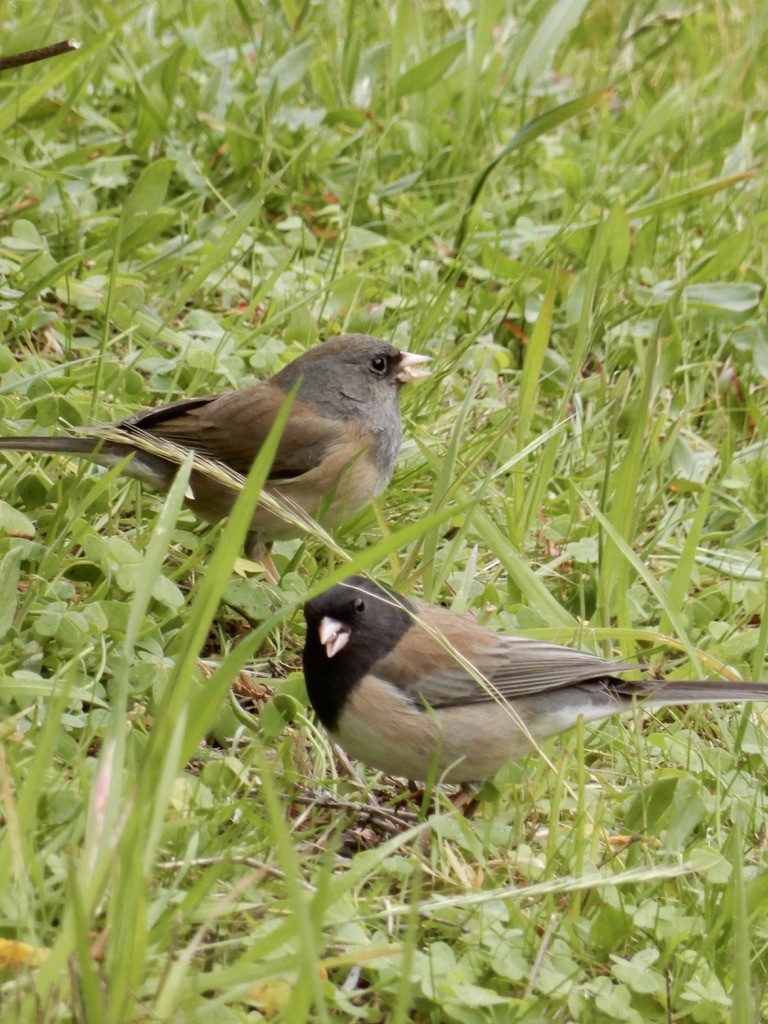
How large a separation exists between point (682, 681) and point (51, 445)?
1480 mm

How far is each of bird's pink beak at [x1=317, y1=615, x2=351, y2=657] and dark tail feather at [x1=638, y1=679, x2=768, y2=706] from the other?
65 centimetres

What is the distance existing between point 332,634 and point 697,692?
75cm

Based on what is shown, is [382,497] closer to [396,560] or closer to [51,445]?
[396,560]

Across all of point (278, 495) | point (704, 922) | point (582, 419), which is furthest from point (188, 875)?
point (582, 419)

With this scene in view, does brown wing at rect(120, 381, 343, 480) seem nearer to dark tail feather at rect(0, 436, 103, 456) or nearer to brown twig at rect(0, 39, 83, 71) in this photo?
dark tail feather at rect(0, 436, 103, 456)

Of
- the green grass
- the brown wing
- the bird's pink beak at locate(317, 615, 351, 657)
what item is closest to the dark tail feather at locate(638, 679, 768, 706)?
the green grass

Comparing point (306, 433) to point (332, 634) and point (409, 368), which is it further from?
point (332, 634)

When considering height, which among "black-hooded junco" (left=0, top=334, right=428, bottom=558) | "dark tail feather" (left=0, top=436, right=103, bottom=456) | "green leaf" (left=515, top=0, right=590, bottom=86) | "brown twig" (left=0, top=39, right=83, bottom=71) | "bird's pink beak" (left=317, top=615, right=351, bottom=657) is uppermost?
"brown twig" (left=0, top=39, right=83, bottom=71)

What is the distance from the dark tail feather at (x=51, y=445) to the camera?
316 cm

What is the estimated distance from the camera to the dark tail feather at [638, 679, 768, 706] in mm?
2834

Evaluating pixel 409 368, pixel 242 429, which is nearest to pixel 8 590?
pixel 242 429

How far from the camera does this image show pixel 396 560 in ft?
10.8

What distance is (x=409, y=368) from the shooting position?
155 inches

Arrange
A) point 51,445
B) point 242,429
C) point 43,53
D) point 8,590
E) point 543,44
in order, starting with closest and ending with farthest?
point 43,53
point 8,590
point 51,445
point 242,429
point 543,44
